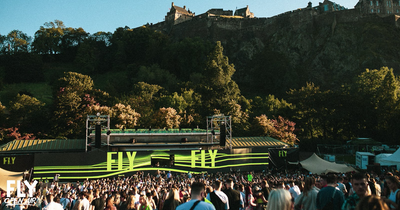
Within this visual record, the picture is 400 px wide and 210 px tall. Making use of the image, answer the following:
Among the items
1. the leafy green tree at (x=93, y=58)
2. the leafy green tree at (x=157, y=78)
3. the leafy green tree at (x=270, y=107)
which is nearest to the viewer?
the leafy green tree at (x=270, y=107)

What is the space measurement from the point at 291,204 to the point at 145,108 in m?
41.4

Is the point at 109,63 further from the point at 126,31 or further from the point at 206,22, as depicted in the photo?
the point at 206,22

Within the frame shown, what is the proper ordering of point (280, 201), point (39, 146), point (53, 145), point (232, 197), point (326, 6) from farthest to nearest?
point (326, 6), point (53, 145), point (39, 146), point (232, 197), point (280, 201)

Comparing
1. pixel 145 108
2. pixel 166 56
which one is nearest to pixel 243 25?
pixel 166 56

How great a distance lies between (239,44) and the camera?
78.6 meters

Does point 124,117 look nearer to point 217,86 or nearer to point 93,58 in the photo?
point 217,86

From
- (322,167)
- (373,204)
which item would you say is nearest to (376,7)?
(322,167)

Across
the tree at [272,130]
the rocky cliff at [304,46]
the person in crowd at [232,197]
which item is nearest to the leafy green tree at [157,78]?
the rocky cliff at [304,46]

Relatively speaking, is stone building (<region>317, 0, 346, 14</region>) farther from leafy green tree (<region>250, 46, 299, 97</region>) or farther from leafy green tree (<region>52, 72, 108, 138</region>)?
leafy green tree (<region>52, 72, 108, 138</region>)

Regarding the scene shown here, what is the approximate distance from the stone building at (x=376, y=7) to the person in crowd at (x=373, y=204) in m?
76.4

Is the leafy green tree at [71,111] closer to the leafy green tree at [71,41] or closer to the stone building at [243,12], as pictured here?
the leafy green tree at [71,41]

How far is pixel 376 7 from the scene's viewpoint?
71.5 m

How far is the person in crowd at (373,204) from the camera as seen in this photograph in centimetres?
367

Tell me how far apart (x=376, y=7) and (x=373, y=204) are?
79068 millimetres
